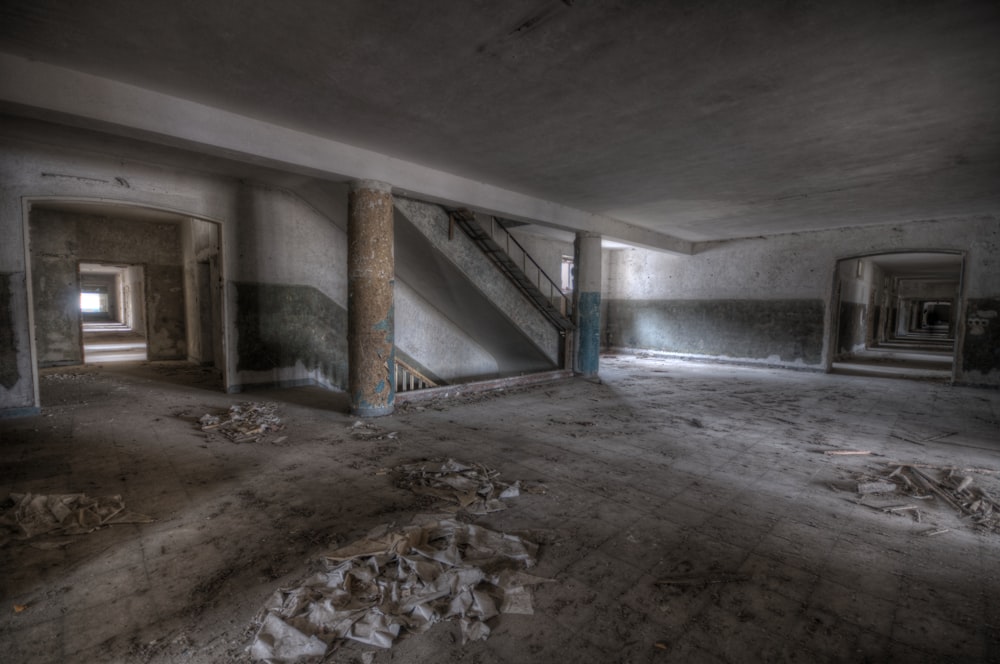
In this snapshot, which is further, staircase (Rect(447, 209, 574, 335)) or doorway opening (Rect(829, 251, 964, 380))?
doorway opening (Rect(829, 251, 964, 380))

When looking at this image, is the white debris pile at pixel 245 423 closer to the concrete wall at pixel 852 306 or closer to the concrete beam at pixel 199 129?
the concrete beam at pixel 199 129

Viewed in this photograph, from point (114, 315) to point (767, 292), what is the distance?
1261 inches

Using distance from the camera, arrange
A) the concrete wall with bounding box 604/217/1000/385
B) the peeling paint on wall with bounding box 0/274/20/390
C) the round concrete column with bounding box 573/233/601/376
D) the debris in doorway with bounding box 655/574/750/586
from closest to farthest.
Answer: the debris in doorway with bounding box 655/574/750/586 → the peeling paint on wall with bounding box 0/274/20/390 → the concrete wall with bounding box 604/217/1000/385 → the round concrete column with bounding box 573/233/601/376

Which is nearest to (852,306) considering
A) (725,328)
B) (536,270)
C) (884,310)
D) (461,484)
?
(725,328)

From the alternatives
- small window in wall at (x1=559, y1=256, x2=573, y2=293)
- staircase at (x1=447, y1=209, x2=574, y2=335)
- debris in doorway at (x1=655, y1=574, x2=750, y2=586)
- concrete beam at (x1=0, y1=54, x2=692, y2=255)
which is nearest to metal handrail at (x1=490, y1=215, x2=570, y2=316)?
staircase at (x1=447, y1=209, x2=574, y2=335)

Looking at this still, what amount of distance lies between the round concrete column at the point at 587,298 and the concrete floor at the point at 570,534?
383cm

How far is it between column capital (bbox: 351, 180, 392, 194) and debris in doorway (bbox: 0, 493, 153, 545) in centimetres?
436

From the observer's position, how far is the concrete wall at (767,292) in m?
9.73

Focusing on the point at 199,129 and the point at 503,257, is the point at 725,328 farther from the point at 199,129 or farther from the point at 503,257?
the point at 199,129

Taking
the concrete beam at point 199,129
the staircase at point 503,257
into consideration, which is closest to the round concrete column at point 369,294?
the concrete beam at point 199,129

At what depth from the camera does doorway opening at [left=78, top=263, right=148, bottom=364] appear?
11.9 meters

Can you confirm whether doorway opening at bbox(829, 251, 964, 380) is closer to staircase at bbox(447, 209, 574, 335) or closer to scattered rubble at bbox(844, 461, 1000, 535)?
staircase at bbox(447, 209, 574, 335)

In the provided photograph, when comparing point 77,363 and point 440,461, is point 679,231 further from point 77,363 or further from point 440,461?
point 77,363

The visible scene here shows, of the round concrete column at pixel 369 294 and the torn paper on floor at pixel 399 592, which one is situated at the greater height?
the round concrete column at pixel 369 294
